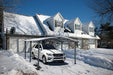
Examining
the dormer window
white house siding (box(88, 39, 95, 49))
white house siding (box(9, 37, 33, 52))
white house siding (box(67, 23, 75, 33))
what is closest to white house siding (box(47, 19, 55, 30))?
the dormer window

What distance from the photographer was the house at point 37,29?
48.3 feet

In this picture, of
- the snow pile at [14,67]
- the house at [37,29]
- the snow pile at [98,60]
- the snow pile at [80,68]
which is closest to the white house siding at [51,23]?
the house at [37,29]

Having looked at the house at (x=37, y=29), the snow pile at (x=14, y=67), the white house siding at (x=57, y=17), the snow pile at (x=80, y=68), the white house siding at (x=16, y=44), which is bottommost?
the snow pile at (x=80, y=68)

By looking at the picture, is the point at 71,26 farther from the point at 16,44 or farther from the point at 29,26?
the point at 16,44

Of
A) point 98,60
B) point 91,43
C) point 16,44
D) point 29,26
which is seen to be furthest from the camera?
point 91,43

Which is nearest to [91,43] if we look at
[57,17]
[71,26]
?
[71,26]

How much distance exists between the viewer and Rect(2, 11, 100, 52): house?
48.3 ft

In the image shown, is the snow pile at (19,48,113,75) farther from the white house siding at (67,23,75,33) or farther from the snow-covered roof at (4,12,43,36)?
the white house siding at (67,23,75,33)

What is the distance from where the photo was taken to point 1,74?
4543 millimetres

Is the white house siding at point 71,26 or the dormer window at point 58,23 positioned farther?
the white house siding at point 71,26

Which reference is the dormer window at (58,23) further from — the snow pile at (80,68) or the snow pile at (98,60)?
the snow pile at (80,68)

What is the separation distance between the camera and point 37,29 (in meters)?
18.0

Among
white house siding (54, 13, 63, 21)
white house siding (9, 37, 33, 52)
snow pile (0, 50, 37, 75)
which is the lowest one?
snow pile (0, 50, 37, 75)

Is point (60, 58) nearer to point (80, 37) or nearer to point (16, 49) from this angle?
point (16, 49)
